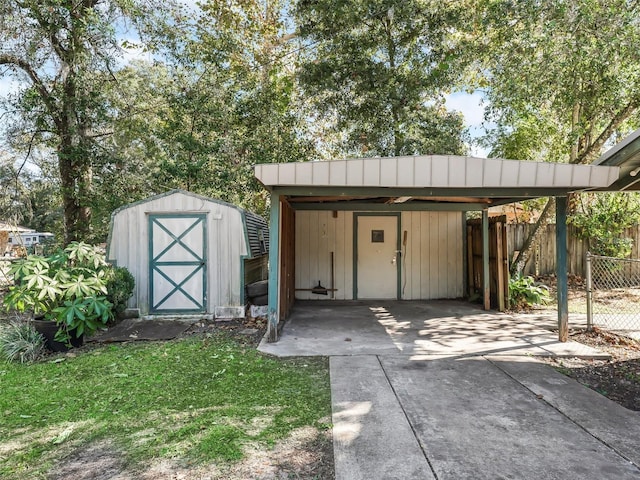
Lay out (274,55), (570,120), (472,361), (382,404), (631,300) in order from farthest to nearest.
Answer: (274,55)
(570,120)
(631,300)
(472,361)
(382,404)

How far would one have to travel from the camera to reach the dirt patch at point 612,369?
11.3 feet

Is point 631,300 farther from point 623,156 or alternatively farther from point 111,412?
point 111,412

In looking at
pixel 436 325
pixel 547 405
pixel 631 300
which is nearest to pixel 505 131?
pixel 631 300

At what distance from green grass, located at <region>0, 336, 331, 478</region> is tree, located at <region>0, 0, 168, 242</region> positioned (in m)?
5.91

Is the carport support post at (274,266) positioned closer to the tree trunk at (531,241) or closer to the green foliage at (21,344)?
the green foliage at (21,344)

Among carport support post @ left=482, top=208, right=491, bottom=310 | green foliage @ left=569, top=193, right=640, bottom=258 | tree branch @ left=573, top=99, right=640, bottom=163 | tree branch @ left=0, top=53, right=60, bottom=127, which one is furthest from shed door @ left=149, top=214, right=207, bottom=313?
green foliage @ left=569, top=193, right=640, bottom=258

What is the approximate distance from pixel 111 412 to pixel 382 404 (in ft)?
6.77

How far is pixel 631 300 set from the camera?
800 centimetres

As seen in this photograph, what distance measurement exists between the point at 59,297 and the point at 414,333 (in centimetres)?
449

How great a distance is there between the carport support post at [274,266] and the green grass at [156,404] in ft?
1.32

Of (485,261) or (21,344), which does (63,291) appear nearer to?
(21,344)

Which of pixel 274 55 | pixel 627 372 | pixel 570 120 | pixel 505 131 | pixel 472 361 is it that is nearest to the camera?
pixel 627 372

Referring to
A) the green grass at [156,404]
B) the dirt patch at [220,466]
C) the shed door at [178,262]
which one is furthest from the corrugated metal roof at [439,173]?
the dirt patch at [220,466]

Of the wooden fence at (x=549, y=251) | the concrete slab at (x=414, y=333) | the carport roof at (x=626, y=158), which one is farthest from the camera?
the wooden fence at (x=549, y=251)
